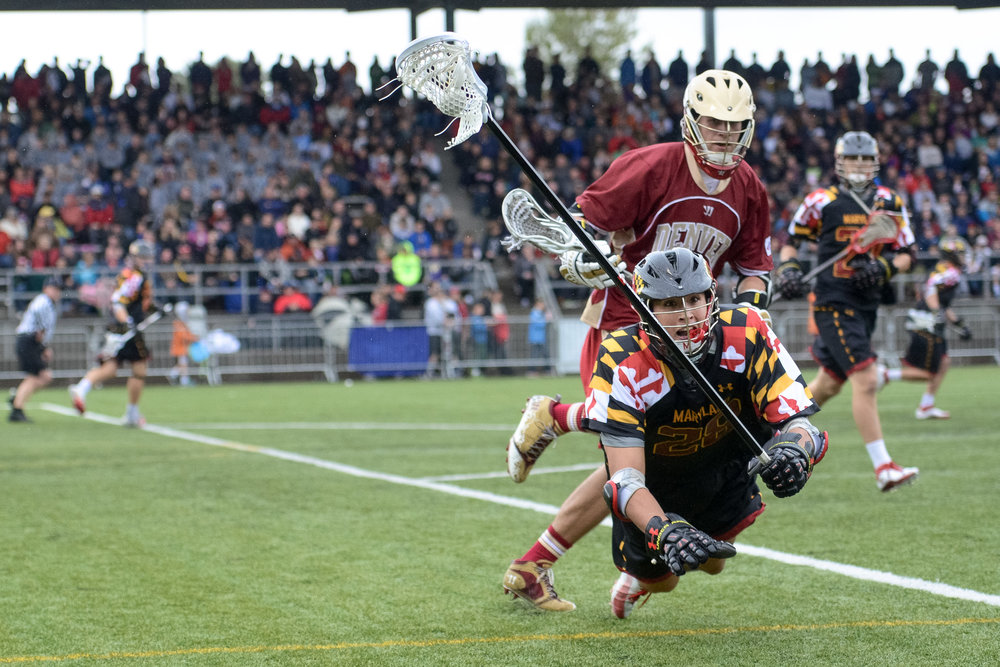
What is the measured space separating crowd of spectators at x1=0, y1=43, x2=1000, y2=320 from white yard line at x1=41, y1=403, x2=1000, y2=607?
8.36m

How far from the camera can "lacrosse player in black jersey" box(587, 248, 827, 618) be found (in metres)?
3.96

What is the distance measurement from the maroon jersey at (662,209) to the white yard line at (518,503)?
4.55ft

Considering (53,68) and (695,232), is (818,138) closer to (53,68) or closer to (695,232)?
(53,68)

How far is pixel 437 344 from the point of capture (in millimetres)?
22438

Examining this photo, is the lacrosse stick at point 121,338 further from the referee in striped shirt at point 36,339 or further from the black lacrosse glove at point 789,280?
the black lacrosse glove at point 789,280

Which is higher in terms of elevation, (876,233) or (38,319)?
(876,233)

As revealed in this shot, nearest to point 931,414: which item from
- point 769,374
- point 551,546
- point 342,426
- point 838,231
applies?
point 838,231

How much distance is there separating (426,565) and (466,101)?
8.17 ft

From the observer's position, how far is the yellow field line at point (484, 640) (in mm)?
4238

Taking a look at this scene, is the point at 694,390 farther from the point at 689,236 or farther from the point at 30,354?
the point at 30,354

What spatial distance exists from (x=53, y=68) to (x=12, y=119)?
1.48 meters

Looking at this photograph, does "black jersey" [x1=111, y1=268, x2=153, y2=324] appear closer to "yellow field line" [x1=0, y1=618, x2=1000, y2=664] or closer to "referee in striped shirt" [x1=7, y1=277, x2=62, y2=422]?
"referee in striped shirt" [x1=7, y1=277, x2=62, y2=422]

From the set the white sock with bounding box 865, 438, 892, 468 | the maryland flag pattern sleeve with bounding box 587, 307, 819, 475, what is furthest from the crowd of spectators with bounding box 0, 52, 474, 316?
the maryland flag pattern sleeve with bounding box 587, 307, 819, 475

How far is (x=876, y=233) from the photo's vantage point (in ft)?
28.3
